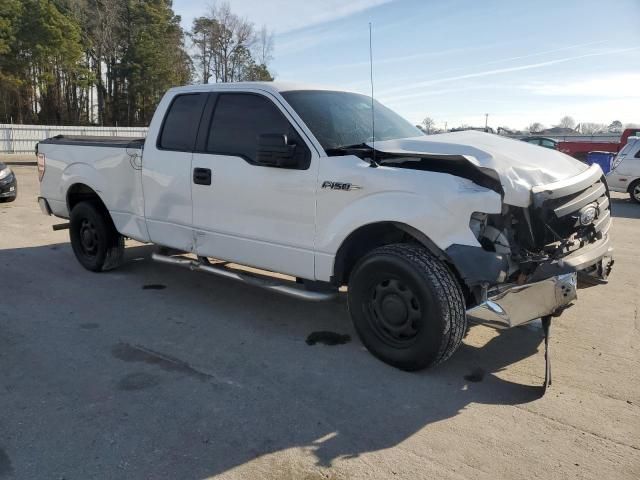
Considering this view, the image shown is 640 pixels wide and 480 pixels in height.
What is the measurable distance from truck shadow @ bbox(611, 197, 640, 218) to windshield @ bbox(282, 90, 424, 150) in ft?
29.0

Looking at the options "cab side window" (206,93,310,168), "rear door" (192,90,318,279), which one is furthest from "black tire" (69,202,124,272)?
"cab side window" (206,93,310,168)

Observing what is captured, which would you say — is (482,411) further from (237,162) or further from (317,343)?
(237,162)

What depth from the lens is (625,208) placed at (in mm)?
13375

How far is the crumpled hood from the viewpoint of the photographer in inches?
137

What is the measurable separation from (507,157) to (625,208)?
446 inches

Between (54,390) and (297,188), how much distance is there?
220 centimetres

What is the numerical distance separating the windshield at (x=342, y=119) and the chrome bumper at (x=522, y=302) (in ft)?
5.50

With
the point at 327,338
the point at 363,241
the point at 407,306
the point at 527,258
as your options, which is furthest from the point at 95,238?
the point at 527,258

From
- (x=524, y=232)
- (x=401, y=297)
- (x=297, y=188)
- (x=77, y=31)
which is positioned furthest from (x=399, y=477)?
(x=77, y=31)

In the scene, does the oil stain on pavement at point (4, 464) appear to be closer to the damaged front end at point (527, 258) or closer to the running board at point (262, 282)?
the running board at point (262, 282)

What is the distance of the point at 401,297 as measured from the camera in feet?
12.5

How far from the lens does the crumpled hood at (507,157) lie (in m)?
3.49

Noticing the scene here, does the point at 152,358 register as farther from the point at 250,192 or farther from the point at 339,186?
the point at 339,186

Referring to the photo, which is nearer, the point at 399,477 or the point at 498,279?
the point at 399,477
